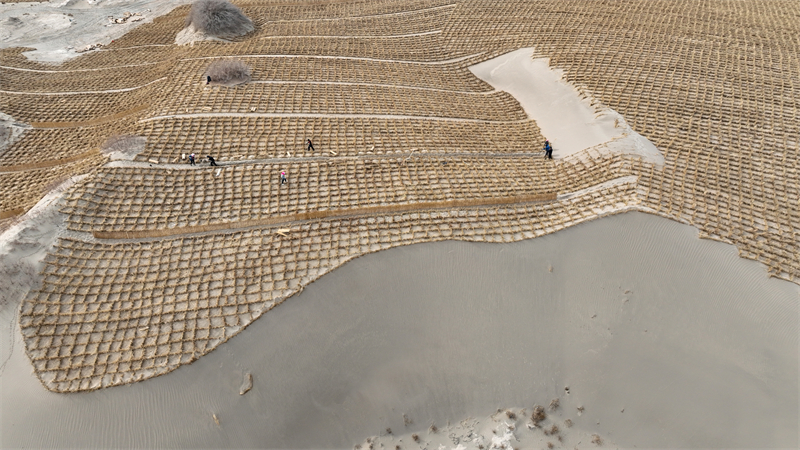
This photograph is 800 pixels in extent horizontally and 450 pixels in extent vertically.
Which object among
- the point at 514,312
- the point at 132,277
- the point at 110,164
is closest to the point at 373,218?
the point at 514,312

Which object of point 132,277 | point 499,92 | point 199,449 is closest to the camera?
point 199,449

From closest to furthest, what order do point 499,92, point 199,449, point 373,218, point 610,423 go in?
point 199,449
point 610,423
point 373,218
point 499,92

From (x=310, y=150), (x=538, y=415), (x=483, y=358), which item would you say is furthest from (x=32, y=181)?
(x=538, y=415)

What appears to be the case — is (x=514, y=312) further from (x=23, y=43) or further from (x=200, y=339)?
(x=23, y=43)

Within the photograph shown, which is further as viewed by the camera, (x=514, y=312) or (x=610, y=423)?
(x=514, y=312)

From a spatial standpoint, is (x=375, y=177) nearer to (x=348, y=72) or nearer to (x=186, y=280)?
(x=186, y=280)

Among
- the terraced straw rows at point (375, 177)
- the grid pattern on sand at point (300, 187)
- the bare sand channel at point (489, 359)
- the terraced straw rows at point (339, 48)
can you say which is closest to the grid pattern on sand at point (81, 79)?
the terraced straw rows at point (375, 177)

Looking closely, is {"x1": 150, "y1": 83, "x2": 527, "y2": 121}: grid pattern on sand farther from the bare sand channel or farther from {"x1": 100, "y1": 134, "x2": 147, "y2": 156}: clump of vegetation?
the bare sand channel
